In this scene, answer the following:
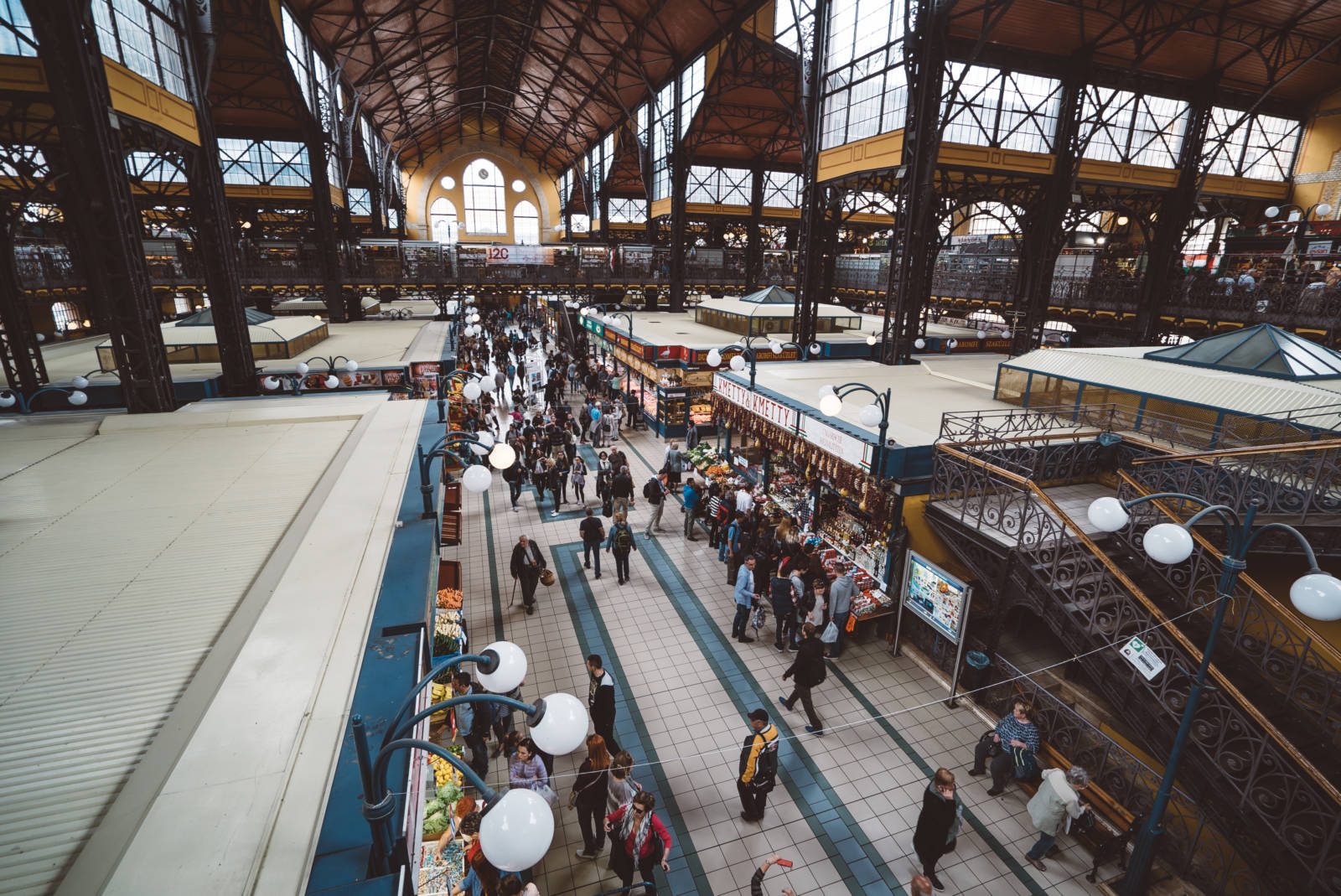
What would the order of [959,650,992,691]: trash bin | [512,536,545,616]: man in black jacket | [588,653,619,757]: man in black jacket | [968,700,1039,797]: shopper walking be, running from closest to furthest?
[968,700,1039,797]: shopper walking, [588,653,619,757]: man in black jacket, [959,650,992,691]: trash bin, [512,536,545,616]: man in black jacket

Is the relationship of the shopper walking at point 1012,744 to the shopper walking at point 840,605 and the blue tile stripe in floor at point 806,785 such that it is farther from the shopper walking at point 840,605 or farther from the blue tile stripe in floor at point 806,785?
the shopper walking at point 840,605

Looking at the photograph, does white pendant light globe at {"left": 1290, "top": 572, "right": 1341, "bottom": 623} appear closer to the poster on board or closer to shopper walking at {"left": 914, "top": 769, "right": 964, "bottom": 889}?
shopper walking at {"left": 914, "top": 769, "right": 964, "bottom": 889}

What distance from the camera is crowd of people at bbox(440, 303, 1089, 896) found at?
5.57m

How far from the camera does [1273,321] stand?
1719 centimetres

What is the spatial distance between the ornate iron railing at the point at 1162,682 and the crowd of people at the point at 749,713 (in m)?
1.17

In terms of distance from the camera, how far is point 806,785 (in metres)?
7.15

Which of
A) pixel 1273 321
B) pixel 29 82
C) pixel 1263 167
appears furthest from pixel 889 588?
pixel 1263 167

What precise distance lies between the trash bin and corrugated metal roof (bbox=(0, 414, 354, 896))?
8.89 meters

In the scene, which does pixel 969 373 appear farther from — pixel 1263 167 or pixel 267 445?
pixel 1263 167

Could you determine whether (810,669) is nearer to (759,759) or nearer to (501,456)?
(759,759)

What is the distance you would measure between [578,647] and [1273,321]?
21957 millimetres

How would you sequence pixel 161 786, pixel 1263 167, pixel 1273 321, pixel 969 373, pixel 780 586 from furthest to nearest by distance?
pixel 1263 167
pixel 1273 321
pixel 969 373
pixel 780 586
pixel 161 786

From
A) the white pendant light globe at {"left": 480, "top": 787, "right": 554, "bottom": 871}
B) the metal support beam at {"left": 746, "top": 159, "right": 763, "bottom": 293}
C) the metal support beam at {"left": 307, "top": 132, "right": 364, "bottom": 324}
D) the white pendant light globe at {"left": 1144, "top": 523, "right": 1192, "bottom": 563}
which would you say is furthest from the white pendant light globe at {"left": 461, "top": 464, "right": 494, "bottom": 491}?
the metal support beam at {"left": 746, "top": 159, "right": 763, "bottom": 293}

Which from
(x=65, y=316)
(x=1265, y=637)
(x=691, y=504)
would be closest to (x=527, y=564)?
(x=691, y=504)
